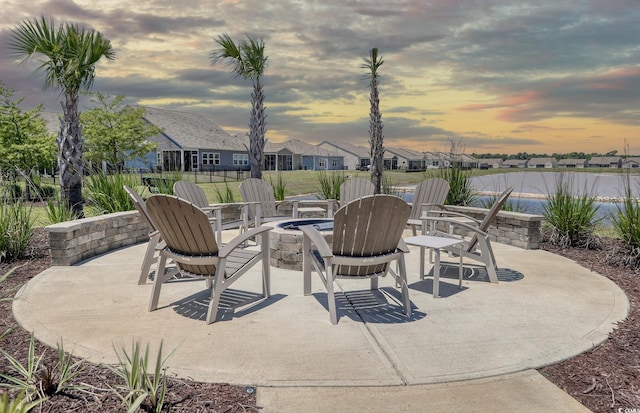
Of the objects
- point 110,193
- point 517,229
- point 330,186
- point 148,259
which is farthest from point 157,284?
point 330,186

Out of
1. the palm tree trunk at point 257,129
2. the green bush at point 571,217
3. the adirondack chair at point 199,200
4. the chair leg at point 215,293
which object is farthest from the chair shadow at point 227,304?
the palm tree trunk at point 257,129

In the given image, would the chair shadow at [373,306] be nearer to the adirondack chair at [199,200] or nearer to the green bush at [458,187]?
the adirondack chair at [199,200]

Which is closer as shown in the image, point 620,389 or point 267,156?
point 620,389

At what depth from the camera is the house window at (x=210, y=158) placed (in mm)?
41406

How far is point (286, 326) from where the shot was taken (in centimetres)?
376

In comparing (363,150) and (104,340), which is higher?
(363,150)

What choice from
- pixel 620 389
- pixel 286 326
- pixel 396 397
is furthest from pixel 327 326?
pixel 620 389

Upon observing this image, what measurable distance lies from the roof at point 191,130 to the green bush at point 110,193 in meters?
30.9

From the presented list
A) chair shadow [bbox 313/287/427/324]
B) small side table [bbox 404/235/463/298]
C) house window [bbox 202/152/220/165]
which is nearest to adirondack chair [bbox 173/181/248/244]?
chair shadow [bbox 313/287/427/324]

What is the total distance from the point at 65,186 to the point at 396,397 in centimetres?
1059

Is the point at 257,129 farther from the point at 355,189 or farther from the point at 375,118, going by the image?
the point at 355,189

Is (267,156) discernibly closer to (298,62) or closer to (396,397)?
(298,62)

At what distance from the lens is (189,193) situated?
6.92m

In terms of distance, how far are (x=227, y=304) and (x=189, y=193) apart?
3.07 metres
